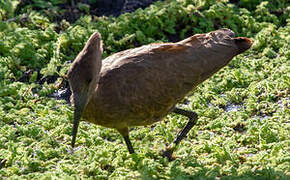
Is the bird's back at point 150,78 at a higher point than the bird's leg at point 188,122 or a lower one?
higher

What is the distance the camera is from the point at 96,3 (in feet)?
37.6

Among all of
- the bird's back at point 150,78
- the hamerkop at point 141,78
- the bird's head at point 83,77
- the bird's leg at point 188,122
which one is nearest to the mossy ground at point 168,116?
the bird's leg at point 188,122

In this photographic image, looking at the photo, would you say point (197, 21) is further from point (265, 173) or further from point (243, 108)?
point (265, 173)

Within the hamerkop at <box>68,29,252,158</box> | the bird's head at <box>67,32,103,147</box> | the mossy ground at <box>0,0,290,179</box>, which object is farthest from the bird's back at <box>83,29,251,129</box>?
the mossy ground at <box>0,0,290,179</box>

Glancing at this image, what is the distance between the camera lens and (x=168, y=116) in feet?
25.7

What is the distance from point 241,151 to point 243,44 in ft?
4.90

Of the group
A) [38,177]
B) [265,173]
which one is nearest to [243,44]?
[265,173]

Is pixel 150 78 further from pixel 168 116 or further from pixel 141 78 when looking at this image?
pixel 168 116

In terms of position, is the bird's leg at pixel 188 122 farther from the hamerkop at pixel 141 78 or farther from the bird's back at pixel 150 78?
the bird's back at pixel 150 78

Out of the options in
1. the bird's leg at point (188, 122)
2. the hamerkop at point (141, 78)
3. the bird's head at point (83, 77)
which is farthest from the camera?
the bird's leg at point (188, 122)

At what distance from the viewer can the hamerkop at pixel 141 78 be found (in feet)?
20.2

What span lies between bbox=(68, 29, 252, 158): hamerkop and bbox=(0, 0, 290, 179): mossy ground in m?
0.43

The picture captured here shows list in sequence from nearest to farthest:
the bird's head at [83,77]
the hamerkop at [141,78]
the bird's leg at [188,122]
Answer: the bird's head at [83,77]
the hamerkop at [141,78]
the bird's leg at [188,122]

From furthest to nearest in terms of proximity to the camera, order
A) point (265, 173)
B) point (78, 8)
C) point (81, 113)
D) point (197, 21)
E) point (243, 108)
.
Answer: point (78, 8), point (197, 21), point (243, 108), point (81, 113), point (265, 173)
